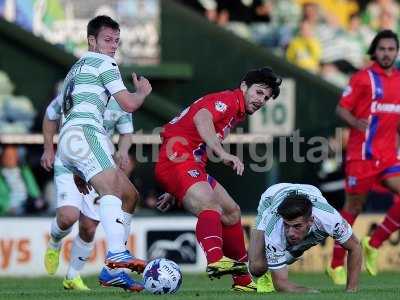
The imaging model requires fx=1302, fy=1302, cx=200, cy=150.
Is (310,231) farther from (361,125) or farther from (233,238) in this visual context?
(361,125)

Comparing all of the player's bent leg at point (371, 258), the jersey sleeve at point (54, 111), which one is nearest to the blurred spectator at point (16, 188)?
the player's bent leg at point (371, 258)

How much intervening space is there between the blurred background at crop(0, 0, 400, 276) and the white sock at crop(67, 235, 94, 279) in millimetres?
4188

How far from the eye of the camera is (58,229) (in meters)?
12.5

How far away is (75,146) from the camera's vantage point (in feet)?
34.8

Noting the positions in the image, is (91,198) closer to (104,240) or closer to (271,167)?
(104,240)

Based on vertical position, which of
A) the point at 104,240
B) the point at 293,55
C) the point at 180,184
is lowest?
the point at 104,240

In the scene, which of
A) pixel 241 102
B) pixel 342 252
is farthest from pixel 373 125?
pixel 241 102

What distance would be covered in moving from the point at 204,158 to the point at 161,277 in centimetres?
146

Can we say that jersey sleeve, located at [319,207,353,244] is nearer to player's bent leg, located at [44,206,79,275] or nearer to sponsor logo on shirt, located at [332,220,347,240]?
sponsor logo on shirt, located at [332,220,347,240]

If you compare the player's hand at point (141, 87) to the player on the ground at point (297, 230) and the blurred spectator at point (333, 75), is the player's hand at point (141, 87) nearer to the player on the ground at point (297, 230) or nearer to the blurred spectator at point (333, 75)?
the player on the ground at point (297, 230)

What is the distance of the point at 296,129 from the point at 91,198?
6.96 m

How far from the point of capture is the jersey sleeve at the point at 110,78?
1060cm

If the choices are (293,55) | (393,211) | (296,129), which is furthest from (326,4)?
(393,211)

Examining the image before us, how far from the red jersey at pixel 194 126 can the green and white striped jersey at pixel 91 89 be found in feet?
2.35
